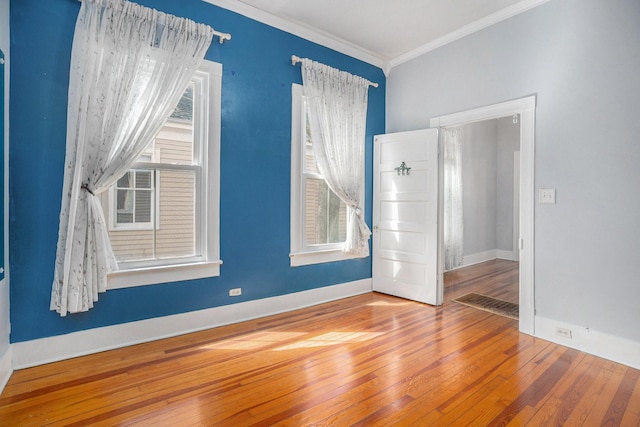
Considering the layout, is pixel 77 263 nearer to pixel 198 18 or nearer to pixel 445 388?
pixel 198 18

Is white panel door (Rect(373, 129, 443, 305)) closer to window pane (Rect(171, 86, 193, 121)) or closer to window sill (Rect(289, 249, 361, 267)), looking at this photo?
window sill (Rect(289, 249, 361, 267))

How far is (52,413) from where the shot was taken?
5.98 feet

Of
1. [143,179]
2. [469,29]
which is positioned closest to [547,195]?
[469,29]

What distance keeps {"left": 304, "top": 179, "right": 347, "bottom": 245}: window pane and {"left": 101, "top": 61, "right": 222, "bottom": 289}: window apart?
1134mm

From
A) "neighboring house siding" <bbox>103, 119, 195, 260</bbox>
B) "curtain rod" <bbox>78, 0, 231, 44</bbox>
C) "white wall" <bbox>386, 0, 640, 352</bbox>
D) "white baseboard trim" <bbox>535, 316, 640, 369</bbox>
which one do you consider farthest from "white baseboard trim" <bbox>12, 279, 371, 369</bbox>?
"curtain rod" <bbox>78, 0, 231, 44</bbox>

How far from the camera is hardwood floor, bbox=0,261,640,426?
1.81 meters

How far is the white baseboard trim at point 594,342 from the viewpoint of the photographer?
7.89 ft

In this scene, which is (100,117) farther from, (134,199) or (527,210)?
(527,210)

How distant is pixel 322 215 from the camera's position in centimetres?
393

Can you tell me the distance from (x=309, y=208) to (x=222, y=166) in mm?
1155

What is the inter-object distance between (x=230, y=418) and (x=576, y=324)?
112 inches

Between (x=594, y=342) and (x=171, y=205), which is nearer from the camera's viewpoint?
(x=594, y=342)

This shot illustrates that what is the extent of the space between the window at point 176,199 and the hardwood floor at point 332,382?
69 cm

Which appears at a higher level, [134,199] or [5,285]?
[134,199]
